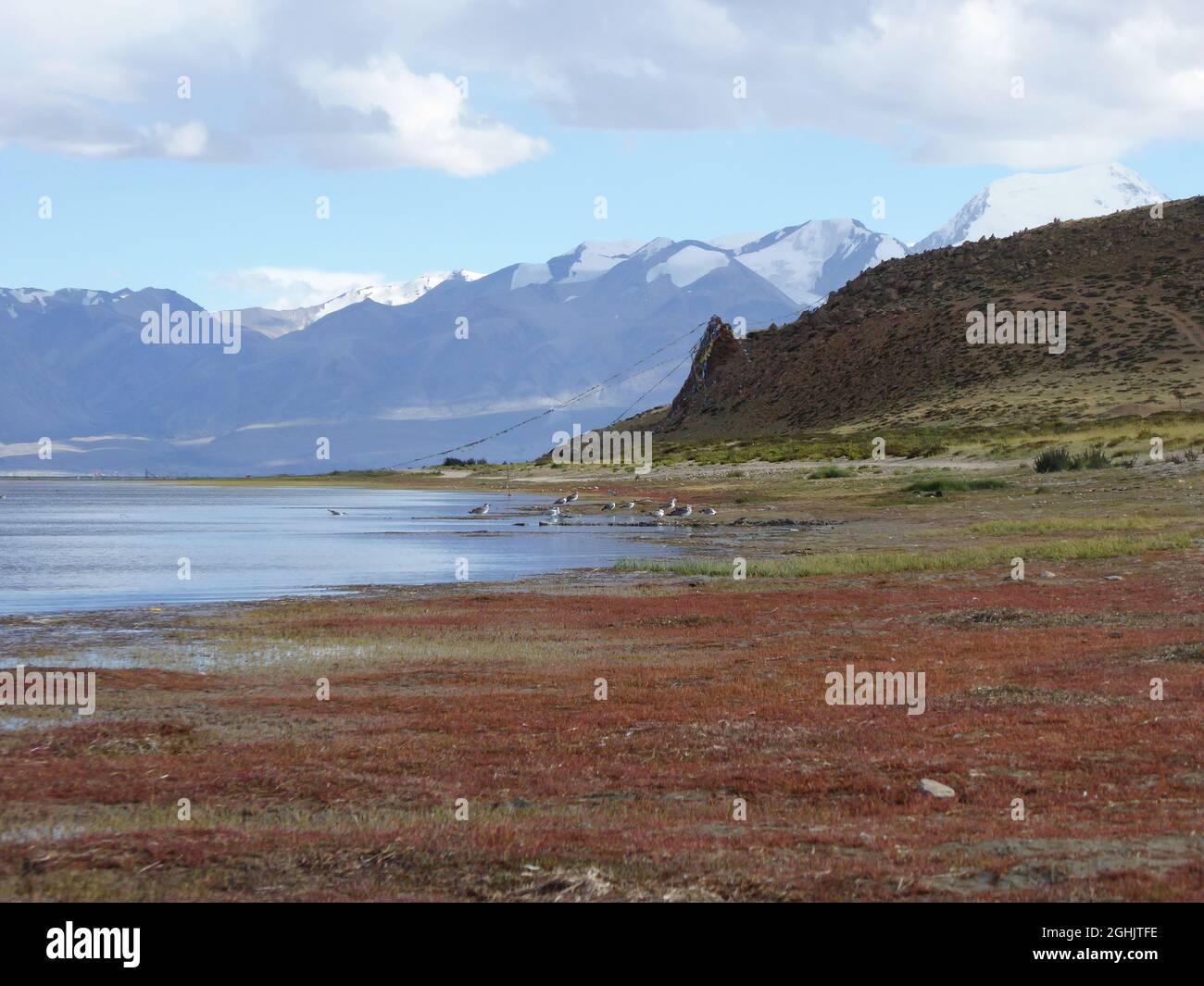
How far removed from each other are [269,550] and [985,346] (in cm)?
9294

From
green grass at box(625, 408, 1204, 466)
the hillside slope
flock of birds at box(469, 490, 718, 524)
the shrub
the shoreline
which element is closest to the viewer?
the shoreline

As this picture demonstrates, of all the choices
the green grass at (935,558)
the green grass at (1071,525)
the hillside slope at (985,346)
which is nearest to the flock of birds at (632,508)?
the green grass at (1071,525)

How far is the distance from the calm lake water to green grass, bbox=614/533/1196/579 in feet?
20.9

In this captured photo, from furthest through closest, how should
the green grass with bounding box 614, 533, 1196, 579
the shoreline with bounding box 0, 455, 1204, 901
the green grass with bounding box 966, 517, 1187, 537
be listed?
the green grass with bounding box 966, 517, 1187, 537, the green grass with bounding box 614, 533, 1196, 579, the shoreline with bounding box 0, 455, 1204, 901

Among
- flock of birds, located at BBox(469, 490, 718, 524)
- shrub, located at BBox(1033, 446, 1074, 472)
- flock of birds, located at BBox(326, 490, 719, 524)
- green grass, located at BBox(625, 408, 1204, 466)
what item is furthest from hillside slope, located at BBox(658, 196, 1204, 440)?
flock of birds, located at BBox(469, 490, 718, 524)

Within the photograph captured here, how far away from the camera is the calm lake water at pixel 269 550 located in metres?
36.2

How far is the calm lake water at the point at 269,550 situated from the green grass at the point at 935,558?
20.9 ft

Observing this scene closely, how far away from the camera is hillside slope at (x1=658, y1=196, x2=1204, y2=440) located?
109 m

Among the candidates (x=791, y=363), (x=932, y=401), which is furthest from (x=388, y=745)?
(x=791, y=363)

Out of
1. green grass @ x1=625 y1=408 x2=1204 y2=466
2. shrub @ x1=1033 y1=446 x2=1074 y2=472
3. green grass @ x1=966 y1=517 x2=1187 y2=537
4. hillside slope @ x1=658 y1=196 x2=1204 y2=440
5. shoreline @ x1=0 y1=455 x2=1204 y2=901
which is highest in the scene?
hillside slope @ x1=658 y1=196 x2=1204 y2=440

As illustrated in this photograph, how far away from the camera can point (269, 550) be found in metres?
50.8

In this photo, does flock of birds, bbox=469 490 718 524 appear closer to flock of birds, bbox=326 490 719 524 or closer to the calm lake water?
flock of birds, bbox=326 490 719 524

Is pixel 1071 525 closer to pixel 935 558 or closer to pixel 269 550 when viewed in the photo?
pixel 935 558
